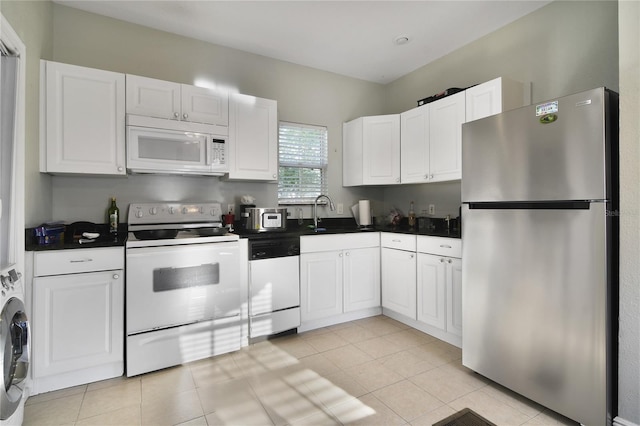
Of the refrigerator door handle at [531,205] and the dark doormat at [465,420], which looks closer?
the dark doormat at [465,420]

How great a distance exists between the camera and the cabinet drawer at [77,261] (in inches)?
77.7

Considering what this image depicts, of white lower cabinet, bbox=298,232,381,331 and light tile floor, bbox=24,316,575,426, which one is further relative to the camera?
white lower cabinet, bbox=298,232,381,331

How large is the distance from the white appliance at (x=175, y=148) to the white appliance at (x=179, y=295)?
45 cm

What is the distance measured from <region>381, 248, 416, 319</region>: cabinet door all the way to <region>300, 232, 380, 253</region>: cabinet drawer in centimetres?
18

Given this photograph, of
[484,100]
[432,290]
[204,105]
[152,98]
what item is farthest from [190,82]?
[432,290]

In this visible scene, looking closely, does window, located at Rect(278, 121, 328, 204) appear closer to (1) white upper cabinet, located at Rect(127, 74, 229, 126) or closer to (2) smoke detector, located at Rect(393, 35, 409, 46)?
(1) white upper cabinet, located at Rect(127, 74, 229, 126)

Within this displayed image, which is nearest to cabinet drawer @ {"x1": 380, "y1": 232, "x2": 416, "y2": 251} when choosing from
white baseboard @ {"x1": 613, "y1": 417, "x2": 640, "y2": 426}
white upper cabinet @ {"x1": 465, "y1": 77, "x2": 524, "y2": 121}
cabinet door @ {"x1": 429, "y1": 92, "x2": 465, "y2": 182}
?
cabinet door @ {"x1": 429, "y1": 92, "x2": 465, "y2": 182}

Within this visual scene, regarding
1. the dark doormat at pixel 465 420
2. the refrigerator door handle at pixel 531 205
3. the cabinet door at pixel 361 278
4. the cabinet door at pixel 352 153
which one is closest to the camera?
the dark doormat at pixel 465 420

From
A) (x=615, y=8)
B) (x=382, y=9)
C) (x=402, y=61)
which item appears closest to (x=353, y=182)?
(x=402, y=61)

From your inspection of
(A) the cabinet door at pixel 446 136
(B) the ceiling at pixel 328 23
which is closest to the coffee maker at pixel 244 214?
(B) the ceiling at pixel 328 23

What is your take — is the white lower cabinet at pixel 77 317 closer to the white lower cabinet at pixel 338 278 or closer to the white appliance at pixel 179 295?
the white appliance at pixel 179 295

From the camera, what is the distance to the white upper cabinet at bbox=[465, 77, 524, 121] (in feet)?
8.26

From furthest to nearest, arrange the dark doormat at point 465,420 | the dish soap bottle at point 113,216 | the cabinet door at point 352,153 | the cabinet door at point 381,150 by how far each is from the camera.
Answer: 1. the cabinet door at point 352,153
2. the cabinet door at point 381,150
3. the dish soap bottle at point 113,216
4. the dark doormat at point 465,420

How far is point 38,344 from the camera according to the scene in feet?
6.38
